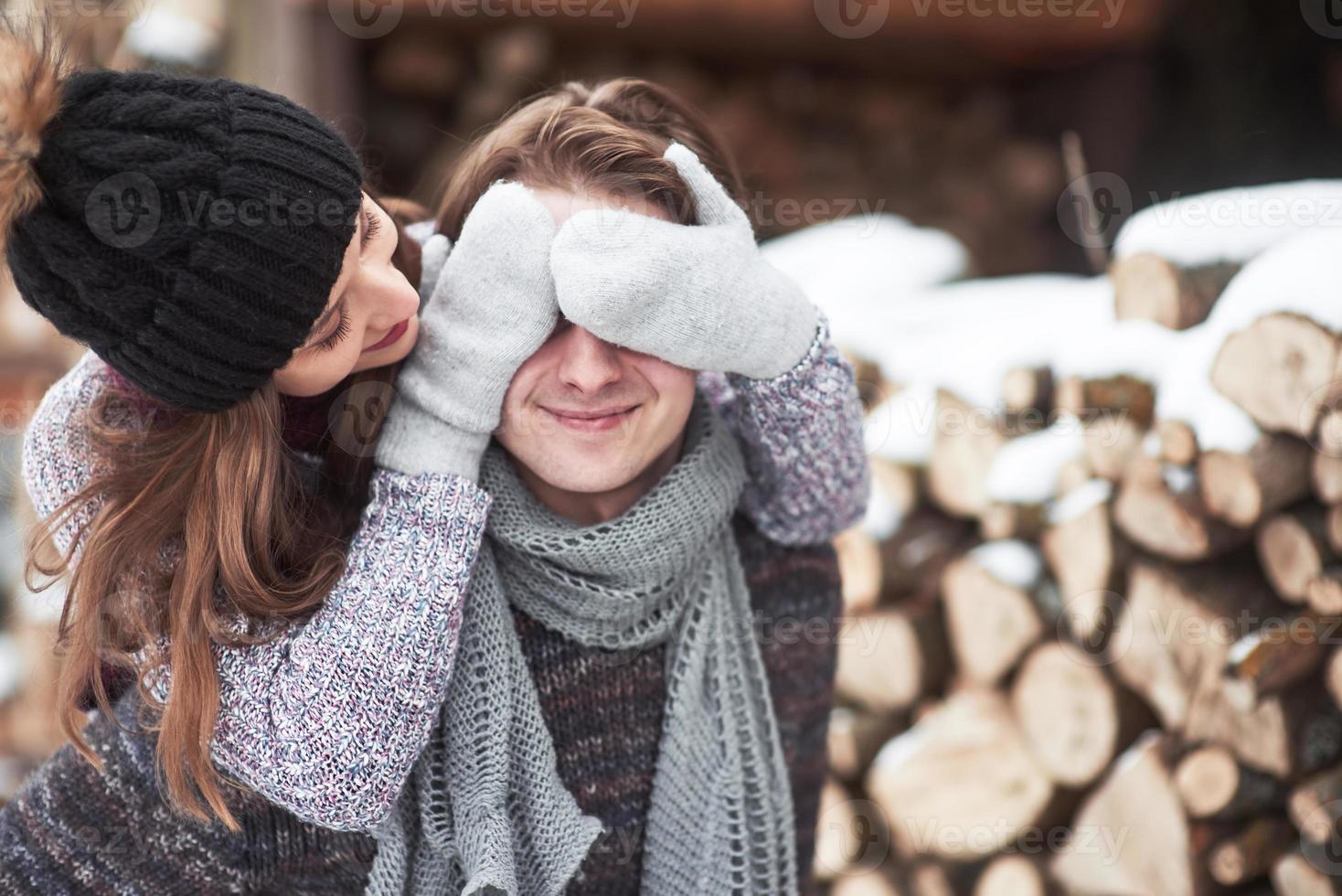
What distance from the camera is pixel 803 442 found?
1.21m

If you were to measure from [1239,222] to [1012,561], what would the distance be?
1.89ft

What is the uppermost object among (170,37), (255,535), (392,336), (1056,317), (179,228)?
(179,228)

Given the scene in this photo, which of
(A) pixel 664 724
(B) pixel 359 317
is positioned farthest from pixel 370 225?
(A) pixel 664 724

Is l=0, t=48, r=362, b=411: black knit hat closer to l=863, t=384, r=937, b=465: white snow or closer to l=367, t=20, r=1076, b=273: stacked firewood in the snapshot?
l=863, t=384, r=937, b=465: white snow

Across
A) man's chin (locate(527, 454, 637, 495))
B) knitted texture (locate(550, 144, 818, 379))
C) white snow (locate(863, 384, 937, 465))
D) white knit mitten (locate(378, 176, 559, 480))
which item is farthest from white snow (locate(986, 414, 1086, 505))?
white knit mitten (locate(378, 176, 559, 480))

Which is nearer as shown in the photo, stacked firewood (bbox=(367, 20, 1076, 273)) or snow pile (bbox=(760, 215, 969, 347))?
snow pile (bbox=(760, 215, 969, 347))

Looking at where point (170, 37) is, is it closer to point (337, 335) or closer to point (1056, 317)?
point (337, 335)

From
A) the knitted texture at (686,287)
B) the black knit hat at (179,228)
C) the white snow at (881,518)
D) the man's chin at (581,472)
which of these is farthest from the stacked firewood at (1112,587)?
the black knit hat at (179,228)

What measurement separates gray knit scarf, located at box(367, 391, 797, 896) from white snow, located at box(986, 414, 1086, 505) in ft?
2.04

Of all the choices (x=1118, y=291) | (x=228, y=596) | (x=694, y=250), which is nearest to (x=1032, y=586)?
(x=1118, y=291)

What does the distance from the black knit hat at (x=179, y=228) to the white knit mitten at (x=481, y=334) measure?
0.50ft

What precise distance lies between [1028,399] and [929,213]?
189 cm

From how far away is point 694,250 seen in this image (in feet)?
3.52

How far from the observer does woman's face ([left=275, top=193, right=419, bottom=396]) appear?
994 mm
